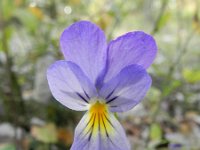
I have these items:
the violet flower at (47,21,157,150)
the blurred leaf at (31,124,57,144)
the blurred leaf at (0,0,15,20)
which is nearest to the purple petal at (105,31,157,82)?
the violet flower at (47,21,157,150)

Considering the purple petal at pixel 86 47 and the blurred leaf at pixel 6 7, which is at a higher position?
the blurred leaf at pixel 6 7

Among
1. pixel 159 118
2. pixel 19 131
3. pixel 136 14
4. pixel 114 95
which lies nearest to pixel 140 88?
pixel 114 95

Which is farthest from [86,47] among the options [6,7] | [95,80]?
[6,7]

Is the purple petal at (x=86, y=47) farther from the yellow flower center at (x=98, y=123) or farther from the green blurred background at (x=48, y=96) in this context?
the green blurred background at (x=48, y=96)

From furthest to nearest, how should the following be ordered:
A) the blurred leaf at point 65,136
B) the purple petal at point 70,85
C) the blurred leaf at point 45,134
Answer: the blurred leaf at point 65,136 < the blurred leaf at point 45,134 < the purple petal at point 70,85

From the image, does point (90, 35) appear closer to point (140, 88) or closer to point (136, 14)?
point (140, 88)

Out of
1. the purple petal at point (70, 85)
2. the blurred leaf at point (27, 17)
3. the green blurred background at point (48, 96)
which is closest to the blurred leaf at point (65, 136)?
the green blurred background at point (48, 96)

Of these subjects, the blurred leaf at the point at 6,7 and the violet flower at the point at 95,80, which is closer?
the violet flower at the point at 95,80
